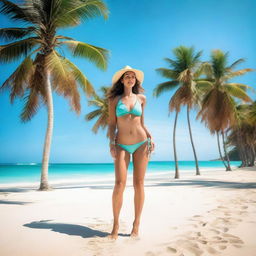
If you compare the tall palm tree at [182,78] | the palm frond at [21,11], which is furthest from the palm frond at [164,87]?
the palm frond at [21,11]

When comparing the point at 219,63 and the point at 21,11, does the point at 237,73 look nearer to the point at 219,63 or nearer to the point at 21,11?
the point at 219,63

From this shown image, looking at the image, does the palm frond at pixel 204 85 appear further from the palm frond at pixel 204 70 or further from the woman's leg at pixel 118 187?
the woman's leg at pixel 118 187

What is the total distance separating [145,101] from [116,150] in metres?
0.88

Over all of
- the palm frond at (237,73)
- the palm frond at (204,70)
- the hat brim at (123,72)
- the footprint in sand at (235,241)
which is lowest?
the footprint in sand at (235,241)

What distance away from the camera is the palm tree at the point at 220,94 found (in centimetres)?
1514

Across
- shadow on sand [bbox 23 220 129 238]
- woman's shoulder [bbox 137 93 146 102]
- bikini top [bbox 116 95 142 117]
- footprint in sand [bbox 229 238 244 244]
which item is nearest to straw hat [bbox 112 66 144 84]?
woman's shoulder [bbox 137 93 146 102]

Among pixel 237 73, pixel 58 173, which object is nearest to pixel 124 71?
pixel 237 73

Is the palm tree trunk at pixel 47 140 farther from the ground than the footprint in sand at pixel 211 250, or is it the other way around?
the palm tree trunk at pixel 47 140

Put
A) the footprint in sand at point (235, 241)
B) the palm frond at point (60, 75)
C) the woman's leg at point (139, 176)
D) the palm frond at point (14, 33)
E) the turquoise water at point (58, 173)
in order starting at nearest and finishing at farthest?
the footprint in sand at point (235, 241), the woman's leg at point (139, 176), the palm frond at point (60, 75), the palm frond at point (14, 33), the turquoise water at point (58, 173)

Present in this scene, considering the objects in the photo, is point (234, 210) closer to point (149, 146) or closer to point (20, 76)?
point (149, 146)

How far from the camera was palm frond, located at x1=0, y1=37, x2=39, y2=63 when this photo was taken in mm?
8367

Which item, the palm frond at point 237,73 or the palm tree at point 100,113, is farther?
the palm tree at point 100,113

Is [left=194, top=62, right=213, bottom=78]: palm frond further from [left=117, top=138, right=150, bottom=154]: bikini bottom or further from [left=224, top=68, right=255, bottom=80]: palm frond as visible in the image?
[left=117, top=138, right=150, bottom=154]: bikini bottom

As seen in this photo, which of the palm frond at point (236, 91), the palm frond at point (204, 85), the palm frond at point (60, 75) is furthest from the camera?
the palm frond at point (204, 85)
